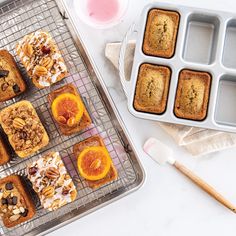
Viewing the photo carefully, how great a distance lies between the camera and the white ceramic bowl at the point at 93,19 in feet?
7.46

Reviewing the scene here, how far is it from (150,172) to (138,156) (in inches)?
4.7

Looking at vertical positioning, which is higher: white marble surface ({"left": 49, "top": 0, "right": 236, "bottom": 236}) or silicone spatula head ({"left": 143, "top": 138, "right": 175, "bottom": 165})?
silicone spatula head ({"left": 143, "top": 138, "right": 175, "bottom": 165})

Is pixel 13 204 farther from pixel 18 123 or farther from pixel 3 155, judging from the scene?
Answer: pixel 18 123

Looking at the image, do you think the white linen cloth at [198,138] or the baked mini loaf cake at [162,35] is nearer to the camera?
the baked mini loaf cake at [162,35]

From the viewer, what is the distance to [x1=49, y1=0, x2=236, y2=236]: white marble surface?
222cm

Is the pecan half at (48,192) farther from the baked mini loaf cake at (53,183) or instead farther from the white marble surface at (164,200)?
the white marble surface at (164,200)

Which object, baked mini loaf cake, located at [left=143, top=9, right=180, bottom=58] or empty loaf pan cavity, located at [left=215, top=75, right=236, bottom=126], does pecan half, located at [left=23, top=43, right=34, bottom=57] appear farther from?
empty loaf pan cavity, located at [left=215, top=75, right=236, bottom=126]

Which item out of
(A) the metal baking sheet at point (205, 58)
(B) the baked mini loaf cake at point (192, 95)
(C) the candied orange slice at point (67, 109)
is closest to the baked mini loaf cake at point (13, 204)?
(C) the candied orange slice at point (67, 109)

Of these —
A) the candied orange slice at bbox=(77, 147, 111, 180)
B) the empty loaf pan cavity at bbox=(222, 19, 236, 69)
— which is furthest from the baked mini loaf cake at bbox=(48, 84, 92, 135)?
the empty loaf pan cavity at bbox=(222, 19, 236, 69)

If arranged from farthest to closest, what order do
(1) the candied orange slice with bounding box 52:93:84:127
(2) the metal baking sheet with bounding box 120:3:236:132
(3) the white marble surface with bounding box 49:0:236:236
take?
(3) the white marble surface with bounding box 49:0:236:236
(1) the candied orange slice with bounding box 52:93:84:127
(2) the metal baking sheet with bounding box 120:3:236:132

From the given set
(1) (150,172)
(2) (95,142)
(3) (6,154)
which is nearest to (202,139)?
(1) (150,172)

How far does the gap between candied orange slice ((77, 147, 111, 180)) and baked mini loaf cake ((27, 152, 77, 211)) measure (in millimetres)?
66

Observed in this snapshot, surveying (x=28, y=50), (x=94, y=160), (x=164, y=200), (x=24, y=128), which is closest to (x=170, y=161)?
(x=164, y=200)

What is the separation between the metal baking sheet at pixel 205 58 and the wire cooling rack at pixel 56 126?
0.21 metres
